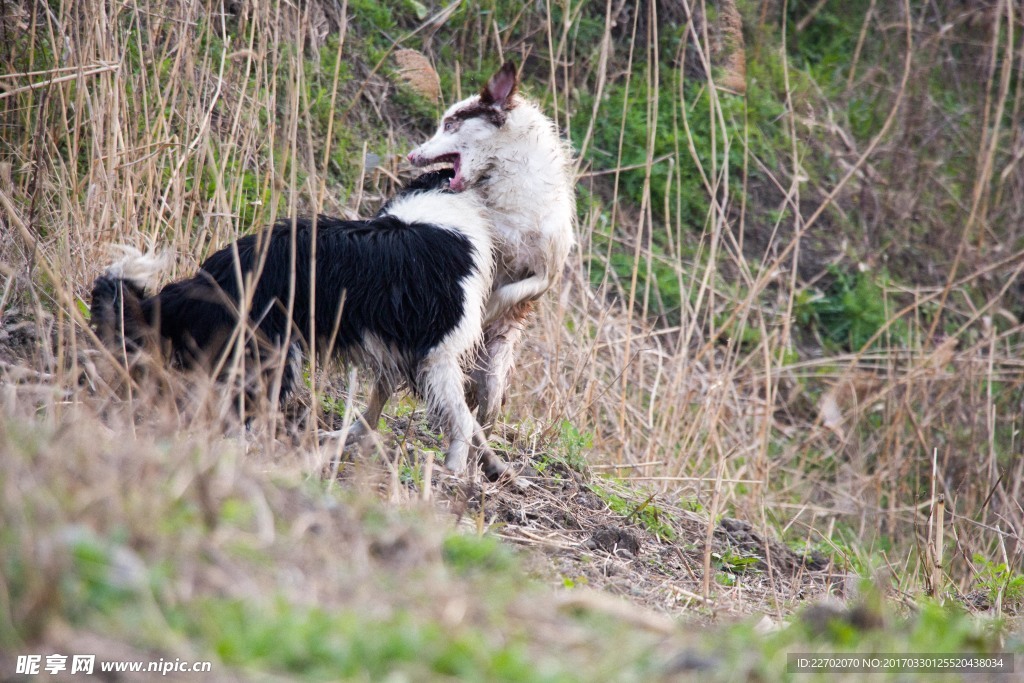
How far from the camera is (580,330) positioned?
5090 millimetres

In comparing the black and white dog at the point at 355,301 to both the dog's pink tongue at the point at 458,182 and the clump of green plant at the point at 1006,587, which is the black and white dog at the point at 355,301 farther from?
the clump of green plant at the point at 1006,587

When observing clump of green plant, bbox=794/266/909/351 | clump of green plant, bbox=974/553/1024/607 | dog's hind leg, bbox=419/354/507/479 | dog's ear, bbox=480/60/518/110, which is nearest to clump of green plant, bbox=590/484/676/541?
dog's hind leg, bbox=419/354/507/479

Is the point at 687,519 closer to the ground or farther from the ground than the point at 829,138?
closer to the ground

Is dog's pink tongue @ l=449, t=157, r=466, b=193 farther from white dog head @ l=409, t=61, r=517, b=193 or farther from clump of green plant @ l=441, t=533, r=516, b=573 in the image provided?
clump of green plant @ l=441, t=533, r=516, b=573

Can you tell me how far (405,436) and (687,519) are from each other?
126 cm

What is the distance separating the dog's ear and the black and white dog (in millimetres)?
460

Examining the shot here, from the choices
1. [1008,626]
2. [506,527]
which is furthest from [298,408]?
[1008,626]

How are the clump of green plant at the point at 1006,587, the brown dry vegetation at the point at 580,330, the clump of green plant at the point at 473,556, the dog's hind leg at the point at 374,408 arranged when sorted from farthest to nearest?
1. the dog's hind leg at the point at 374,408
2. the clump of green plant at the point at 1006,587
3. the clump of green plant at the point at 473,556
4. the brown dry vegetation at the point at 580,330

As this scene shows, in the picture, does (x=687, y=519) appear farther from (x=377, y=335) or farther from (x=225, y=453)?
(x=225, y=453)

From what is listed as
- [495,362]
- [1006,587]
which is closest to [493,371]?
[495,362]

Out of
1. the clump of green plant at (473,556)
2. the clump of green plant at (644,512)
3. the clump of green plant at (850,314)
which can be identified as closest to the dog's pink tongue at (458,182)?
the clump of green plant at (644,512)

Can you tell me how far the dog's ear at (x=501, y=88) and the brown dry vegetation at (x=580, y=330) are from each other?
0.64 metres

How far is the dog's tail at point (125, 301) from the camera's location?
335 cm

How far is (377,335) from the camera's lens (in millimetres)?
3719
